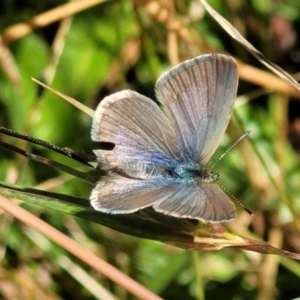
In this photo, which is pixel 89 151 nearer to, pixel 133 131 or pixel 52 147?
pixel 133 131

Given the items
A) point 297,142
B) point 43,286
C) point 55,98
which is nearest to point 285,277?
point 297,142

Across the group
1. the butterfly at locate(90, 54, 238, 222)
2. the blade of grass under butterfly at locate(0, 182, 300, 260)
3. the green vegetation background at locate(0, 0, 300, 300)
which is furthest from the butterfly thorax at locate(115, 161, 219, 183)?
the green vegetation background at locate(0, 0, 300, 300)

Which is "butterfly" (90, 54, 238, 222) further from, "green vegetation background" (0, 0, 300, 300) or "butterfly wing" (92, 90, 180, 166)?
"green vegetation background" (0, 0, 300, 300)

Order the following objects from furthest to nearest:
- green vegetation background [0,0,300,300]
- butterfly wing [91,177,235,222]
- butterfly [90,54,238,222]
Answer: green vegetation background [0,0,300,300]
butterfly [90,54,238,222]
butterfly wing [91,177,235,222]

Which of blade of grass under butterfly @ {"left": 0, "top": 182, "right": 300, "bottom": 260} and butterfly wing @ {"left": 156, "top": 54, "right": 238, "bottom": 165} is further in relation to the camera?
butterfly wing @ {"left": 156, "top": 54, "right": 238, "bottom": 165}

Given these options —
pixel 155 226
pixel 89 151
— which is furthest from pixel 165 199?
pixel 89 151

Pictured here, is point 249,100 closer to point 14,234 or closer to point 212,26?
point 212,26
